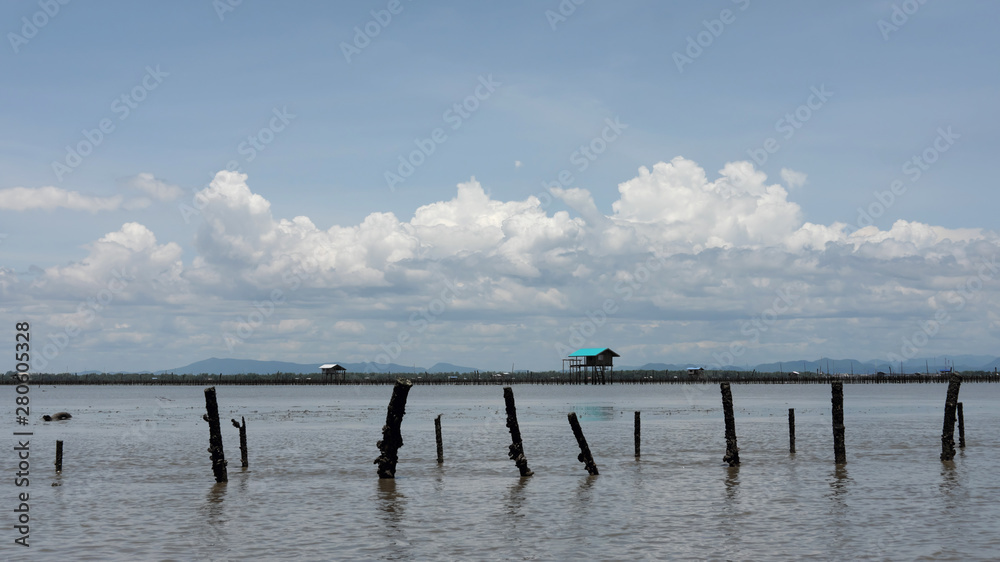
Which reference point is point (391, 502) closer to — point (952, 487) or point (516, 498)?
point (516, 498)

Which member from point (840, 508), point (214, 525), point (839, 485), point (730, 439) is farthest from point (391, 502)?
point (839, 485)

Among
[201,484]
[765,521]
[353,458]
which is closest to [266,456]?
[353,458]

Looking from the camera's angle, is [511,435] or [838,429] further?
[838,429]

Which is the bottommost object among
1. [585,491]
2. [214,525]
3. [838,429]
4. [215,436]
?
[585,491]

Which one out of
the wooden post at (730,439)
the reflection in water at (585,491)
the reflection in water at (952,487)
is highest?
the wooden post at (730,439)

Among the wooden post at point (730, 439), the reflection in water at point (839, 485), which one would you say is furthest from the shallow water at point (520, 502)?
the wooden post at point (730, 439)

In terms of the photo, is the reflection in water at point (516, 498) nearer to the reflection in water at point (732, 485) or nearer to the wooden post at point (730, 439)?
the reflection in water at point (732, 485)

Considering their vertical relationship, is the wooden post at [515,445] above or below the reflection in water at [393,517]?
above

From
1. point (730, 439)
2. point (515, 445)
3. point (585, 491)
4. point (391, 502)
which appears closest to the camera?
point (391, 502)

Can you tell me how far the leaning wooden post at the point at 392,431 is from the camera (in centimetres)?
2958

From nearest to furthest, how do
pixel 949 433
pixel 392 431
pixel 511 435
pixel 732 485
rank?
pixel 732 485 → pixel 392 431 → pixel 511 435 → pixel 949 433

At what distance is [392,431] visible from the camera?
30047mm

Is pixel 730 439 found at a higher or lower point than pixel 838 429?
lower

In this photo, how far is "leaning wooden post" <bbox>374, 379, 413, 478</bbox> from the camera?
97.0 feet
